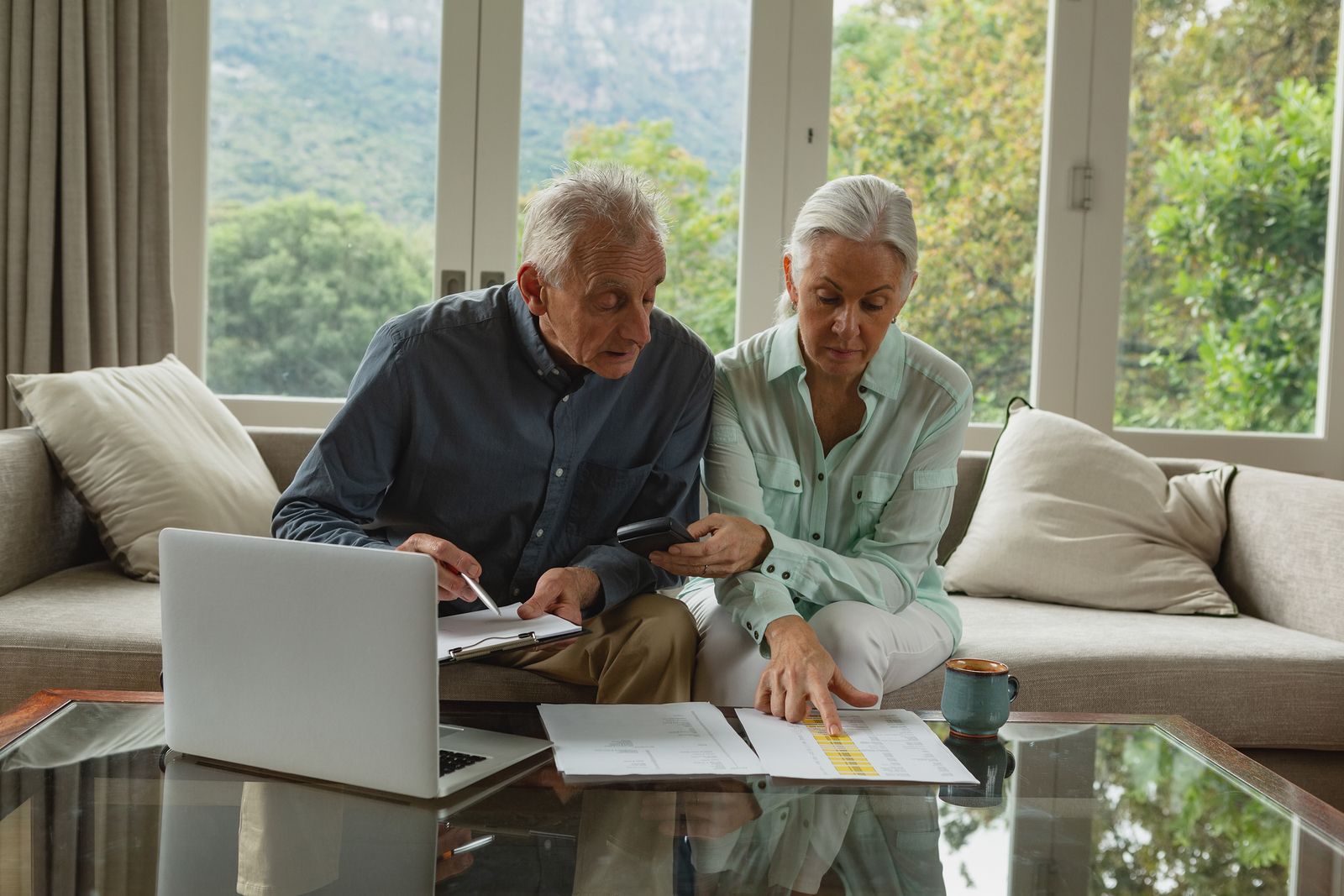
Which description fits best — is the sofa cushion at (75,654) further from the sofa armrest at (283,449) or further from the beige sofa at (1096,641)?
the sofa armrest at (283,449)

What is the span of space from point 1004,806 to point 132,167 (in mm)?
2491

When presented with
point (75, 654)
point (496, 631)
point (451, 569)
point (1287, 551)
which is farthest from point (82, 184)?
point (1287, 551)

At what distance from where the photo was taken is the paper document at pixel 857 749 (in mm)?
1212

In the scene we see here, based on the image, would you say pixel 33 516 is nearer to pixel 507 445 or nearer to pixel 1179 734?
pixel 507 445

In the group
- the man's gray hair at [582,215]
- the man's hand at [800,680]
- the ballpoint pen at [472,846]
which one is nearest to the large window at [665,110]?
the man's gray hair at [582,215]

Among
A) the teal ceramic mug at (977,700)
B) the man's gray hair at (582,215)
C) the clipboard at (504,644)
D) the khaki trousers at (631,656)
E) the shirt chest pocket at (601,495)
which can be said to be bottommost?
the khaki trousers at (631,656)

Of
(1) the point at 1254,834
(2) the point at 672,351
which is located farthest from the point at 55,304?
(1) the point at 1254,834

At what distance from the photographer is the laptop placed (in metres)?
1.05

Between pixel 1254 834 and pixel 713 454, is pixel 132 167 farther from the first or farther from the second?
pixel 1254 834

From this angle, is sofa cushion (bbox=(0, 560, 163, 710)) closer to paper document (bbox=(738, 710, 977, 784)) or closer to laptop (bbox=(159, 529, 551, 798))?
laptop (bbox=(159, 529, 551, 798))

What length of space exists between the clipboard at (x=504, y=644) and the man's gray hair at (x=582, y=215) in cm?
51

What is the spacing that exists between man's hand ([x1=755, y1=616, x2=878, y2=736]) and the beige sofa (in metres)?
0.35

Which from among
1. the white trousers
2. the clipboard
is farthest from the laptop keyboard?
the white trousers

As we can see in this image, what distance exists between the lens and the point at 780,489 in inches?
72.0
